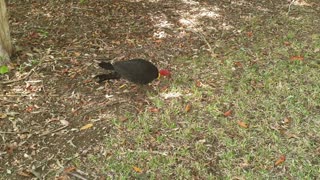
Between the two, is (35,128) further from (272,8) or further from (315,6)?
(315,6)

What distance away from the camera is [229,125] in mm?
3234

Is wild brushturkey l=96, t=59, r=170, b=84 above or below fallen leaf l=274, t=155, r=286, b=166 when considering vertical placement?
above

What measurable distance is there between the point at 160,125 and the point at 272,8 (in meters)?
3.42

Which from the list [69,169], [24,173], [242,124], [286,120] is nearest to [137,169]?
[69,169]

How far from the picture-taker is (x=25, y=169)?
108 inches

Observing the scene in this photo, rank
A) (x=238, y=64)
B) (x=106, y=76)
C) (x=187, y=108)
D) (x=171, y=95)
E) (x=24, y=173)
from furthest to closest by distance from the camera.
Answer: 1. (x=238, y=64)
2. (x=106, y=76)
3. (x=171, y=95)
4. (x=187, y=108)
5. (x=24, y=173)

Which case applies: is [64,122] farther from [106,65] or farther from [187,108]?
[187,108]

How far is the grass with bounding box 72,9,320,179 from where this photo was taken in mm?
2818

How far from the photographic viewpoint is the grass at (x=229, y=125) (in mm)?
2818

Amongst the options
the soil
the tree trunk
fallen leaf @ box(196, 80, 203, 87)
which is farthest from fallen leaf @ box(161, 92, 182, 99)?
the tree trunk

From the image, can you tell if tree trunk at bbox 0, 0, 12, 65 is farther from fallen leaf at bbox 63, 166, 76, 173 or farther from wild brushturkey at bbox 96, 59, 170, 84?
fallen leaf at bbox 63, 166, 76, 173

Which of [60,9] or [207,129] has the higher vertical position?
[60,9]

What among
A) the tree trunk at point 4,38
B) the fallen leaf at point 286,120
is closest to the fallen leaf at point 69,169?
the tree trunk at point 4,38

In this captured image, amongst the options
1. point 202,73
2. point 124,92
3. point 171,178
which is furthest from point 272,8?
point 171,178
